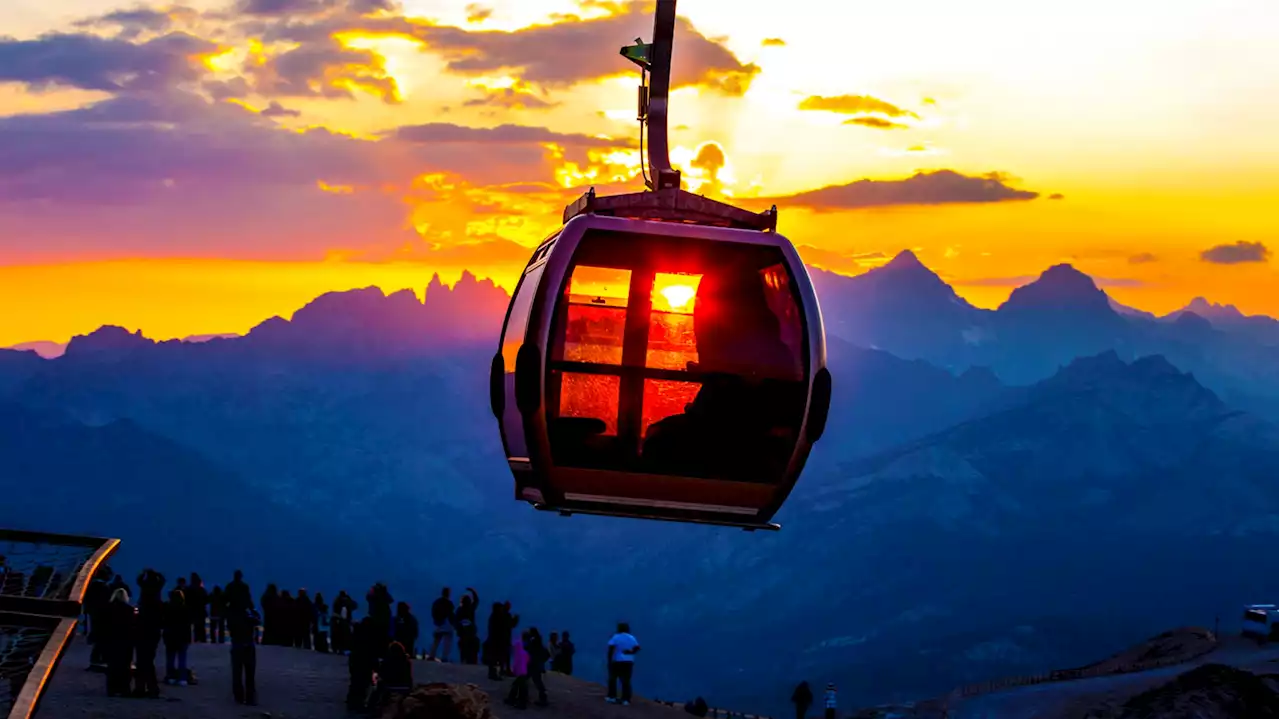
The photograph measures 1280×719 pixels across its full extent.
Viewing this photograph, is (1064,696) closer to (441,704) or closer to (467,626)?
(467,626)

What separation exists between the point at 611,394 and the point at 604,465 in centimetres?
63

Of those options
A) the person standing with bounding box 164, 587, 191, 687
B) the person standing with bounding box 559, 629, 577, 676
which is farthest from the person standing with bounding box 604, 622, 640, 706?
the person standing with bounding box 164, 587, 191, 687

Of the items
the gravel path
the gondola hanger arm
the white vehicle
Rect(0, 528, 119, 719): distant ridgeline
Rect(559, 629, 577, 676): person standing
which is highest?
the gondola hanger arm

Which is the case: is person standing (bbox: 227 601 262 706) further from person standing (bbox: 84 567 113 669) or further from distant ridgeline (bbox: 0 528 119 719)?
distant ridgeline (bbox: 0 528 119 719)

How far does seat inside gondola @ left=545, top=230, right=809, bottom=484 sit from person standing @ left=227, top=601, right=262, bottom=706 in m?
16.1

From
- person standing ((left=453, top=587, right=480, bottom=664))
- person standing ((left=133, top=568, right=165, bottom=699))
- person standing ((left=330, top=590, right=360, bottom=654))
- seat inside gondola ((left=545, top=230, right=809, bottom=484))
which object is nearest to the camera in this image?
seat inside gondola ((left=545, top=230, right=809, bottom=484))

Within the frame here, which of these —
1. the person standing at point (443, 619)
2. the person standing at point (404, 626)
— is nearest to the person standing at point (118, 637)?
the person standing at point (404, 626)

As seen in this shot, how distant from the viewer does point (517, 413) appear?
14.4 metres

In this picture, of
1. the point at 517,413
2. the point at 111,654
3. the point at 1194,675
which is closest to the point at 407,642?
the point at 111,654

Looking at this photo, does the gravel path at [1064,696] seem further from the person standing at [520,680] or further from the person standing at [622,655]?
the person standing at [520,680]

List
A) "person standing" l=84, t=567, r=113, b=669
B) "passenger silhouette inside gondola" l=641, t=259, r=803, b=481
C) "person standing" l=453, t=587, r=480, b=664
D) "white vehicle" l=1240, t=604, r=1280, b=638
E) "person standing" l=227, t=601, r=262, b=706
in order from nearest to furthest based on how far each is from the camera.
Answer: "passenger silhouette inside gondola" l=641, t=259, r=803, b=481 < "person standing" l=84, t=567, r=113, b=669 < "person standing" l=227, t=601, r=262, b=706 < "person standing" l=453, t=587, r=480, b=664 < "white vehicle" l=1240, t=604, r=1280, b=638

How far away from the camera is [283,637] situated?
4141 centimetres

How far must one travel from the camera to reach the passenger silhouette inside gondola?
14.1m

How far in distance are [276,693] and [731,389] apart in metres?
21.3
